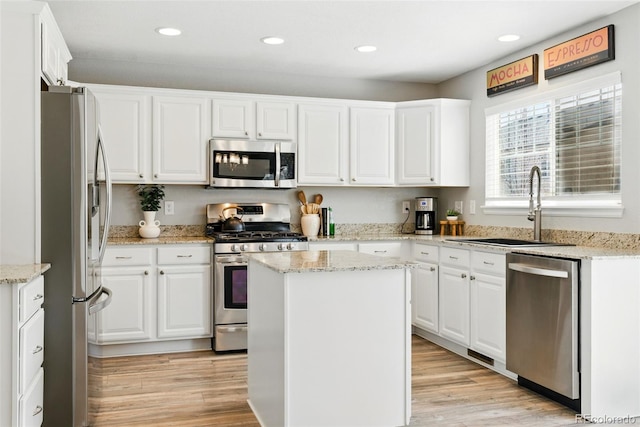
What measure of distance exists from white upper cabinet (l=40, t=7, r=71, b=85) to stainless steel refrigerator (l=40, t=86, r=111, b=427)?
37 centimetres

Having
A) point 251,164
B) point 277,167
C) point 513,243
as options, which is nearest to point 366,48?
point 277,167

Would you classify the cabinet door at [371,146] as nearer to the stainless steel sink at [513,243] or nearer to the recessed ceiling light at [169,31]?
the stainless steel sink at [513,243]

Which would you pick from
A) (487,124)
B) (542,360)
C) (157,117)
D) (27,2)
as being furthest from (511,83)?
(27,2)

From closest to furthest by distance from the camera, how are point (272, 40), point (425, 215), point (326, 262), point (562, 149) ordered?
point (326, 262), point (562, 149), point (272, 40), point (425, 215)

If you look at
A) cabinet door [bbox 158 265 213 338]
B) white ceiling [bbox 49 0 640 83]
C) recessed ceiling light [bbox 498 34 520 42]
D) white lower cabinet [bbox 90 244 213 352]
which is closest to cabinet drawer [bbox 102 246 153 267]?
white lower cabinet [bbox 90 244 213 352]

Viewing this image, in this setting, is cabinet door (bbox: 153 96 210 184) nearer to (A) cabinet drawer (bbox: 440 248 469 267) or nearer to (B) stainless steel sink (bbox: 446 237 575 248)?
(A) cabinet drawer (bbox: 440 248 469 267)

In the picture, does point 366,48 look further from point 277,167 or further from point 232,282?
point 232,282

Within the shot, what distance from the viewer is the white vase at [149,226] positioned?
A: 4.70m

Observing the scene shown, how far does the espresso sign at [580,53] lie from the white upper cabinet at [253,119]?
6.90ft

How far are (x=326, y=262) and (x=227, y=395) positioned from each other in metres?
1.26

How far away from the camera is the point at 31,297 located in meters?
2.52

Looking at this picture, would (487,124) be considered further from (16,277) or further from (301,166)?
Result: (16,277)

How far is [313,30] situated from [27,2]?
1820 mm

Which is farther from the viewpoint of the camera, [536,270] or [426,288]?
[426,288]
